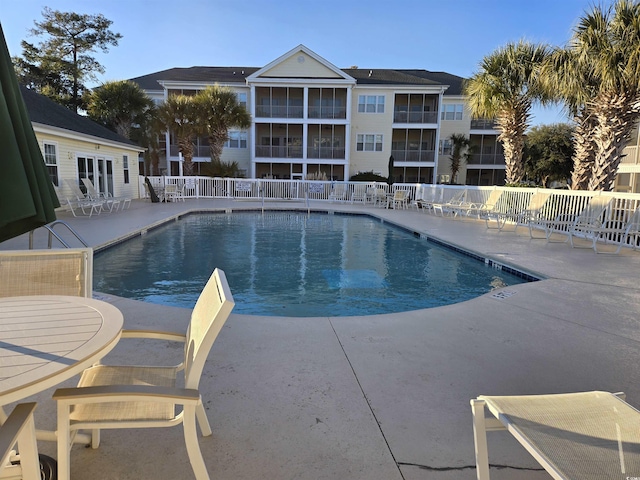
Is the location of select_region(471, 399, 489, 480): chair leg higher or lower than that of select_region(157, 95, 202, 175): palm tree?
lower

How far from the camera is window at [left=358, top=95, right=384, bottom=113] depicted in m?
26.9

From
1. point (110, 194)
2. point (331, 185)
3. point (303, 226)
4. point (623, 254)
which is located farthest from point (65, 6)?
point (623, 254)

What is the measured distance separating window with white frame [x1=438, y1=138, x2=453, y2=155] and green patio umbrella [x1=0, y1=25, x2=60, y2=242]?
29.5m

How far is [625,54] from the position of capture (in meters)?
8.72

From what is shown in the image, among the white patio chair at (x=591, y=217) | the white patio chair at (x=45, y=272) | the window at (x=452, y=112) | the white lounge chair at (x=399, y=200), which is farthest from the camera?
the window at (x=452, y=112)

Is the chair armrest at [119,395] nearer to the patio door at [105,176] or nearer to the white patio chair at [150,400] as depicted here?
the white patio chair at [150,400]

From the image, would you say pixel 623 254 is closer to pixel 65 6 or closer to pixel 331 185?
pixel 331 185

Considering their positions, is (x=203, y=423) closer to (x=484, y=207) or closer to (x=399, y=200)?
(x=484, y=207)

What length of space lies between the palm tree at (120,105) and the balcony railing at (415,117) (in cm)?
1579

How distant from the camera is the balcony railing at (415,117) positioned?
26719 mm

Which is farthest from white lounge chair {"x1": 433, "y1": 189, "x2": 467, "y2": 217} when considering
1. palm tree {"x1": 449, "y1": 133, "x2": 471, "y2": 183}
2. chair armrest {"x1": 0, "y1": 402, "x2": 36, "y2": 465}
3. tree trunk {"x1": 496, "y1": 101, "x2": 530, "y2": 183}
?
palm tree {"x1": 449, "y1": 133, "x2": 471, "y2": 183}

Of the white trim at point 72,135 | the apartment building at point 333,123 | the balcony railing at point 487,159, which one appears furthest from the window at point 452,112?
the white trim at point 72,135

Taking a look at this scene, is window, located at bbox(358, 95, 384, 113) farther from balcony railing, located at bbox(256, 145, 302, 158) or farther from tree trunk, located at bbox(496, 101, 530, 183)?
tree trunk, located at bbox(496, 101, 530, 183)

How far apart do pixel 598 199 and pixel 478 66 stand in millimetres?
7373
